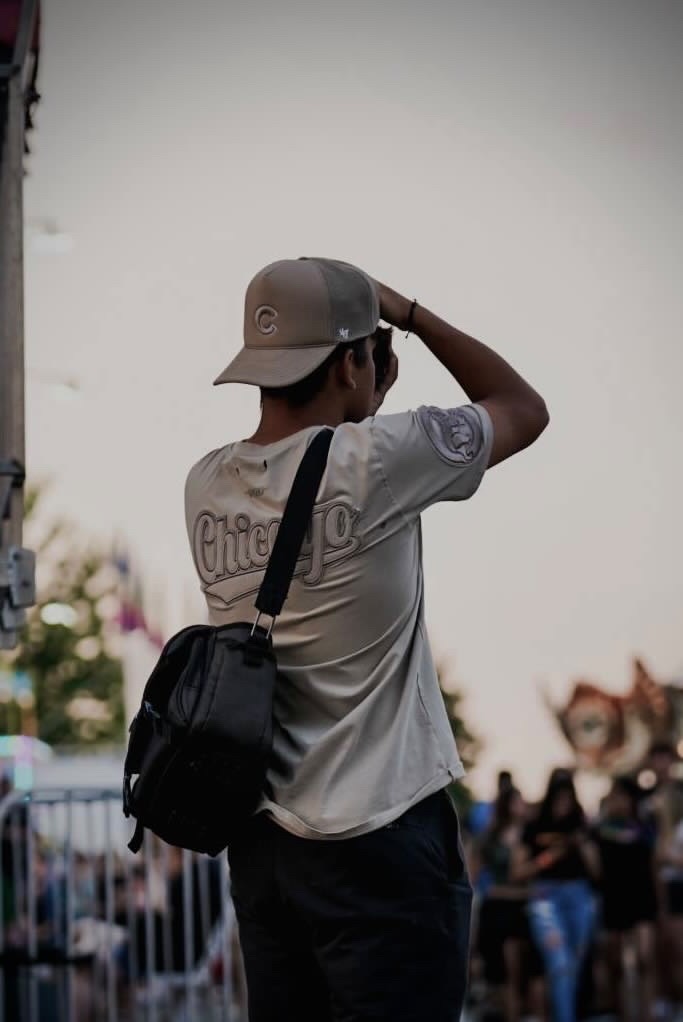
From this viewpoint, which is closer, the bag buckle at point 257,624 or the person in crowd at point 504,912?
the bag buckle at point 257,624

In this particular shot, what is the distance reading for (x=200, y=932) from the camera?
8.82 m

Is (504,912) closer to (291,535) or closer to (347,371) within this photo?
(347,371)

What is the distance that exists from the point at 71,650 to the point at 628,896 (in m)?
41.0

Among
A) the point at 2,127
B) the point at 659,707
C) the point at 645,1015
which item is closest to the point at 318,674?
the point at 2,127

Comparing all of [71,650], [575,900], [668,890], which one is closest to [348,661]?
[575,900]

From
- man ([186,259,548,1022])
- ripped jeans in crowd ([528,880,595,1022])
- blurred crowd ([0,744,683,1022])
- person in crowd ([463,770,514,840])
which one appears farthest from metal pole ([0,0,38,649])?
person in crowd ([463,770,514,840])

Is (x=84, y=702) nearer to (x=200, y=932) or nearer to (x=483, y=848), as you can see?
(x=483, y=848)

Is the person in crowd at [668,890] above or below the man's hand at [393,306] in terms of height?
below

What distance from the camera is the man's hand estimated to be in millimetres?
3018

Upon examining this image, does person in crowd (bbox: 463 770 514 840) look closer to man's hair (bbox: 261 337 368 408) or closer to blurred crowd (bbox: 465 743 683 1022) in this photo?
blurred crowd (bbox: 465 743 683 1022)

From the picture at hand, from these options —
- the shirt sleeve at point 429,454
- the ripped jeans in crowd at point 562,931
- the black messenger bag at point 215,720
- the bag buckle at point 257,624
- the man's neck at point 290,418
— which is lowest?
the ripped jeans in crowd at point 562,931

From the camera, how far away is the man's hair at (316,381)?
2928mm

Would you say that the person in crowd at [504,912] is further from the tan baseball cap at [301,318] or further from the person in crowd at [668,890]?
the tan baseball cap at [301,318]

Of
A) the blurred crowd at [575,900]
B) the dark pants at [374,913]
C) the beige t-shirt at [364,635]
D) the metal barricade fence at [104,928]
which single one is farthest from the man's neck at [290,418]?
the blurred crowd at [575,900]
